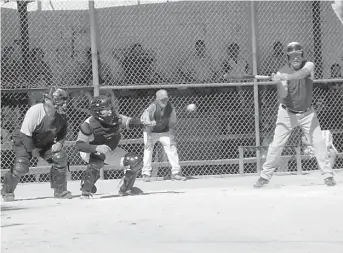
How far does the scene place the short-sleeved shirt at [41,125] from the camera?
374 inches

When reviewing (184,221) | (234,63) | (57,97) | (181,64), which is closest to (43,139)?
(57,97)

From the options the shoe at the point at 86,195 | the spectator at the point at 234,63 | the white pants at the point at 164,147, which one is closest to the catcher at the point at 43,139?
the shoe at the point at 86,195

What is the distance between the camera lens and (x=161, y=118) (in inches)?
478

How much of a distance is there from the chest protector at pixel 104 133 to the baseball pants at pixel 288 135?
1.98 m

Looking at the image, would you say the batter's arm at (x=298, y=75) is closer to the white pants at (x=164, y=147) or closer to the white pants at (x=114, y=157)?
the white pants at (x=114, y=157)

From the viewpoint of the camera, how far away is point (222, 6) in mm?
13023

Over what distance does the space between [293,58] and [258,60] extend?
3.10 m

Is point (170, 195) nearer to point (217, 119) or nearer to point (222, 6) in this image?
point (217, 119)

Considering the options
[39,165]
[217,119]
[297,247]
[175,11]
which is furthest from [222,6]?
[297,247]

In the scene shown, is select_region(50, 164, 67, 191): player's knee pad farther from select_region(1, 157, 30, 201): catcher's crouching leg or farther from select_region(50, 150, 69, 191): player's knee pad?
select_region(1, 157, 30, 201): catcher's crouching leg

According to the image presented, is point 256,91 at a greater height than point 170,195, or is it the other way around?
point 256,91

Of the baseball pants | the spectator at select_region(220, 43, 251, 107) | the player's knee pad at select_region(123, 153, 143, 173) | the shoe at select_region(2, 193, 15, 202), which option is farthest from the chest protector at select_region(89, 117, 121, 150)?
the spectator at select_region(220, 43, 251, 107)

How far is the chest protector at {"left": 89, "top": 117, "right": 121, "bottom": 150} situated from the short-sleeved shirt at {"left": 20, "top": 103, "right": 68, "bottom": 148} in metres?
0.48

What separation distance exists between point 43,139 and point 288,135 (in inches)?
123
